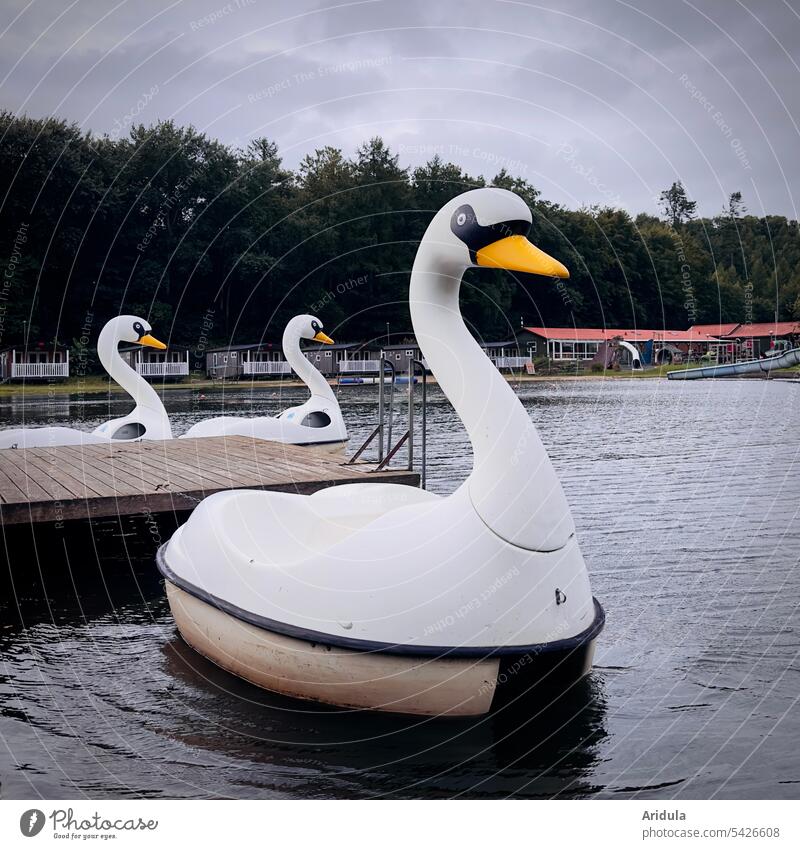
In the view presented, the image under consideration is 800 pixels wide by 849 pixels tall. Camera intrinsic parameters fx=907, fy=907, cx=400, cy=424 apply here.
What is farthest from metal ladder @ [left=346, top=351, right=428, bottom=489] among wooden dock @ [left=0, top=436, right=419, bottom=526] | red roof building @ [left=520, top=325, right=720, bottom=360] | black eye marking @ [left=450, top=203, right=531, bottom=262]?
red roof building @ [left=520, top=325, right=720, bottom=360]

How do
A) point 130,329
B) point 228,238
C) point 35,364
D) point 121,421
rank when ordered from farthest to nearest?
point 35,364 → point 228,238 → point 130,329 → point 121,421

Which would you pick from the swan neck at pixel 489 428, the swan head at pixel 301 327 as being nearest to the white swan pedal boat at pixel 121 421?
the swan head at pixel 301 327

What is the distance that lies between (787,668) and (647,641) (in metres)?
0.84

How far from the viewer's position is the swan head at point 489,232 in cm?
399

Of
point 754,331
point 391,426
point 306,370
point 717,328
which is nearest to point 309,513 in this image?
point 391,426

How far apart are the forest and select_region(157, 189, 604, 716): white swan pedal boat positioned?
64.4 feet

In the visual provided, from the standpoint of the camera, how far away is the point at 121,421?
40.7 feet

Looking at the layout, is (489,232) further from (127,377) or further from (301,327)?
(301,327)

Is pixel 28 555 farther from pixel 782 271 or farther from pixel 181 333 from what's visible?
pixel 181 333

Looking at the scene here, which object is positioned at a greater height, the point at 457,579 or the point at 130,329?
the point at 130,329

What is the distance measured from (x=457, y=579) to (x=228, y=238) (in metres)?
36.9

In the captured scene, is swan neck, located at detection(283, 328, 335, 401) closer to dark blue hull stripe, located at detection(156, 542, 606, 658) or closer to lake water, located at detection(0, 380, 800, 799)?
lake water, located at detection(0, 380, 800, 799)

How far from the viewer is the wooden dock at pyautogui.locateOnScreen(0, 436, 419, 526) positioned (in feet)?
23.2

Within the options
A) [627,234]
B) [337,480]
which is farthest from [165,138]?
[337,480]
